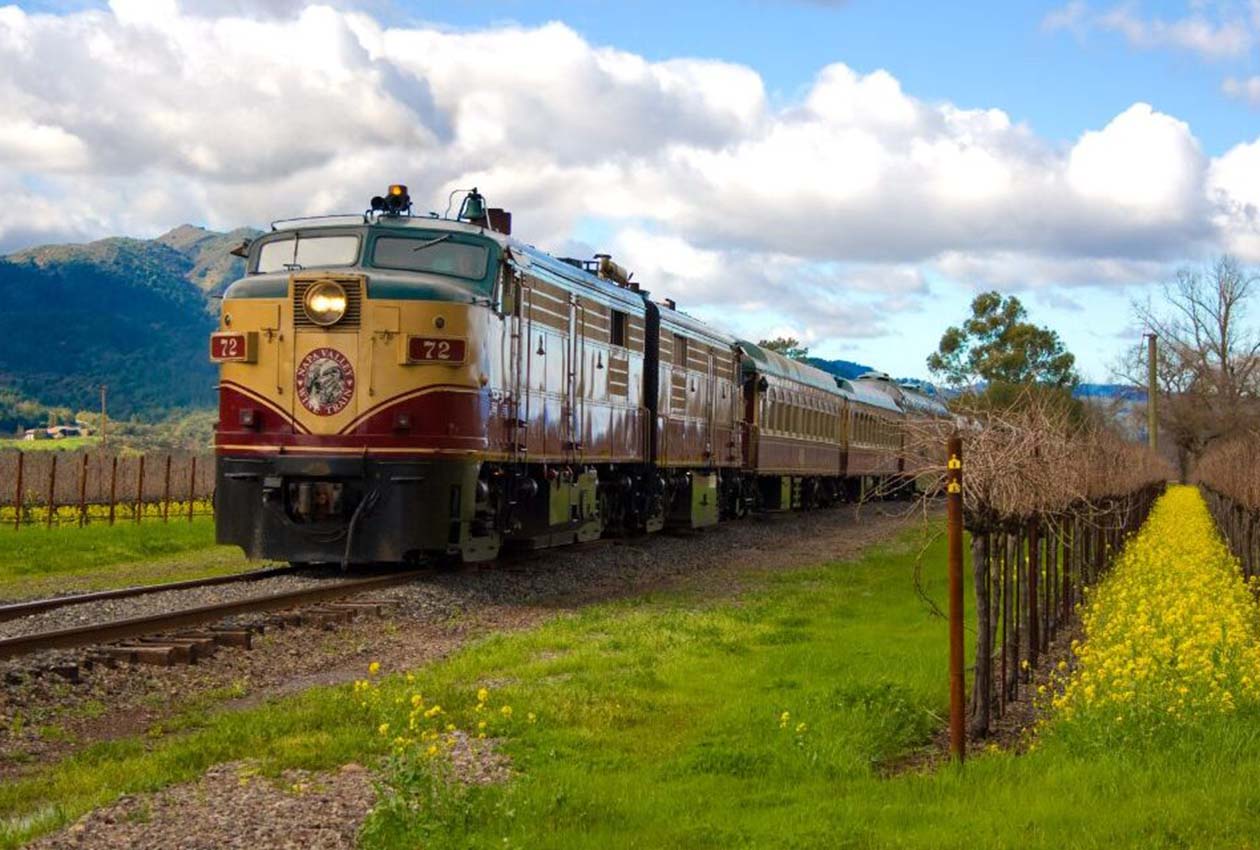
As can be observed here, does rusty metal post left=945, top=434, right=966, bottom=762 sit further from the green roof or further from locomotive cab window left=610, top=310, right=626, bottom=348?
the green roof

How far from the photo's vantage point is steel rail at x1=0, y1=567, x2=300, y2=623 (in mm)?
15348

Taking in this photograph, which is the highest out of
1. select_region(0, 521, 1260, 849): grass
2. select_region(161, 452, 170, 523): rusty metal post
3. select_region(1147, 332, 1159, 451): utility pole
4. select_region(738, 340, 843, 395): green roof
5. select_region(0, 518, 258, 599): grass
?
select_region(1147, 332, 1159, 451): utility pole

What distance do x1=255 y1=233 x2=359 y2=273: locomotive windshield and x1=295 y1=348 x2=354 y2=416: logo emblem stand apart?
1323 millimetres

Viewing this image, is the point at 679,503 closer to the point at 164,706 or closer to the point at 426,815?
the point at 164,706

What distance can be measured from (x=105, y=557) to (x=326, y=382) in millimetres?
11205

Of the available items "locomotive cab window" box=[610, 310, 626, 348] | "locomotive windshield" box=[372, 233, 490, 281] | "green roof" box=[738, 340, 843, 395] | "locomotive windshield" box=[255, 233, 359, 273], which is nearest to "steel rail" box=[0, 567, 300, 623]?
"locomotive windshield" box=[255, 233, 359, 273]

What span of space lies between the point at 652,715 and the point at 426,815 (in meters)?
3.73

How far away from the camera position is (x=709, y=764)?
354 inches

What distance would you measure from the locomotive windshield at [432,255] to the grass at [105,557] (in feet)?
21.1

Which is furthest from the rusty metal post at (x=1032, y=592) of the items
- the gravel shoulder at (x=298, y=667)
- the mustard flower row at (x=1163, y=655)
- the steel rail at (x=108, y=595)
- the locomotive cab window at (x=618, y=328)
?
the locomotive cab window at (x=618, y=328)

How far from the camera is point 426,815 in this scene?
24.1 feet

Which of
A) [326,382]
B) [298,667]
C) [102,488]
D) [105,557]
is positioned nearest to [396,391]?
[326,382]

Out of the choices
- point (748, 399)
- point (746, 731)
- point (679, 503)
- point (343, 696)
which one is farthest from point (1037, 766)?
point (748, 399)

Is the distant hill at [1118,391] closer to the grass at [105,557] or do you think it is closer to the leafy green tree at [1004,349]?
the leafy green tree at [1004,349]
